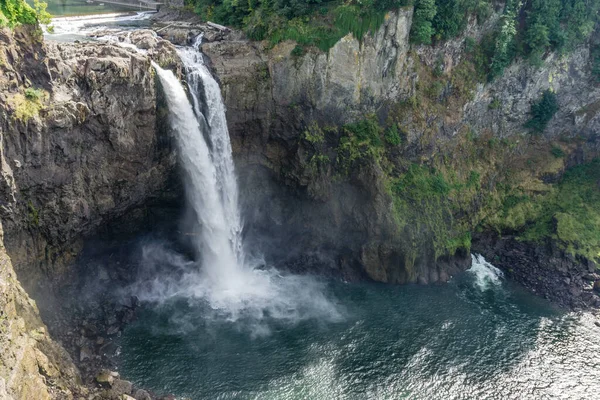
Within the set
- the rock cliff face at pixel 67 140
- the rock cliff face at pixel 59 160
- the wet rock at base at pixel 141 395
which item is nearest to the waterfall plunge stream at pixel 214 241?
the rock cliff face at pixel 59 160

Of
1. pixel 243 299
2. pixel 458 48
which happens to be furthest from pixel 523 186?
pixel 243 299

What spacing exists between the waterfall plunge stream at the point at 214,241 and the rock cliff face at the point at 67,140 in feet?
6.95

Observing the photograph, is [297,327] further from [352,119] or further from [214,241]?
[352,119]

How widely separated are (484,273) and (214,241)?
865 inches

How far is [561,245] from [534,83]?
1429 cm

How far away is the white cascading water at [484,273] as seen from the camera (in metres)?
38.9

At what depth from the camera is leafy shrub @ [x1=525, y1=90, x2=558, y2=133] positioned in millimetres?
43844

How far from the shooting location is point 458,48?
130ft

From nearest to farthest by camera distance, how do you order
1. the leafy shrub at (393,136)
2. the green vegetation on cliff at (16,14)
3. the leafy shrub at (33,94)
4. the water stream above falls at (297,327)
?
the green vegetation on cliff at (16,14), the leafy shrub at (33,94), the water stream above falls at (297,327), the leafy shrub at (393,136)

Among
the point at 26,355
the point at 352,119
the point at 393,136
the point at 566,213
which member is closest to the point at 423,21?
the point at 393,136

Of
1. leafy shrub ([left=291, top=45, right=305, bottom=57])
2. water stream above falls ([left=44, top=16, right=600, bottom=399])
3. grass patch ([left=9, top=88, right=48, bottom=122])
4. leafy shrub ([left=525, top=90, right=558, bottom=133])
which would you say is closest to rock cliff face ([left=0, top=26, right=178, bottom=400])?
grass patch ([left=9, top=88, right=48, bottom=122])

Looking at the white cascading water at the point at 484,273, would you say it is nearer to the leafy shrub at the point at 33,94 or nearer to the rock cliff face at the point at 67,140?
the rock cliff face at the point at 67,140

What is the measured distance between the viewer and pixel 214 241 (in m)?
37.0

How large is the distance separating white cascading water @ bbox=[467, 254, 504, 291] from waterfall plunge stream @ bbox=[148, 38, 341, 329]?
1278 centimetres
